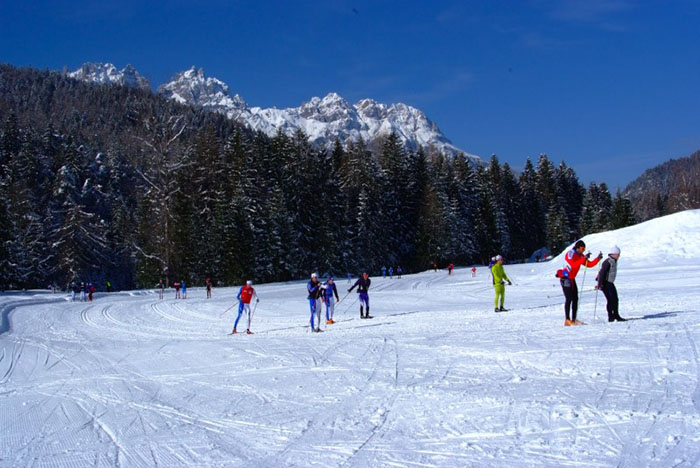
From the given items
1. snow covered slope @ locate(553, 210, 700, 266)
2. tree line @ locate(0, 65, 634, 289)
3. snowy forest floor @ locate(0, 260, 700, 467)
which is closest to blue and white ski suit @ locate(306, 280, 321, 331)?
snowy forest floor @ locate(0, 260, 700, 467)

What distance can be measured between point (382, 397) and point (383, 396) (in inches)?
2.1

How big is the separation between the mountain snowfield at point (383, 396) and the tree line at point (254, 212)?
32594mm

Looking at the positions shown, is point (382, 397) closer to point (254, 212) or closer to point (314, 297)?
point (314, 297)

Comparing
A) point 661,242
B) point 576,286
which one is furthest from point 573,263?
A: point 661,242

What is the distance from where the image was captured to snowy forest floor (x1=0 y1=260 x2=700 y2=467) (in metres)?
5.49

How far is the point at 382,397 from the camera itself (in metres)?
7.50

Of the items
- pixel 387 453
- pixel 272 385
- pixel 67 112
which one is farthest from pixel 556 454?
pixel 67 112

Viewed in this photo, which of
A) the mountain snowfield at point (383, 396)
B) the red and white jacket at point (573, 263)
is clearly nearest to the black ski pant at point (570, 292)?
the red and white jacket at point (573, 263)

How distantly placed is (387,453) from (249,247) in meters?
44.4

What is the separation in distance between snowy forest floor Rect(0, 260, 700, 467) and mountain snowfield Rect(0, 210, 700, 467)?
0.09 ft

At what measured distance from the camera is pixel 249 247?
4878cm

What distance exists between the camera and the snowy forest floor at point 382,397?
18.0 ft

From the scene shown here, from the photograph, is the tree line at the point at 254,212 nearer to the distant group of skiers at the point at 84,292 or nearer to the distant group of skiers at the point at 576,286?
the distant group of skiers at the point at 84,292

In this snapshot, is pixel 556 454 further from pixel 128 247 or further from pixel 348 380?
pixel 128 247
